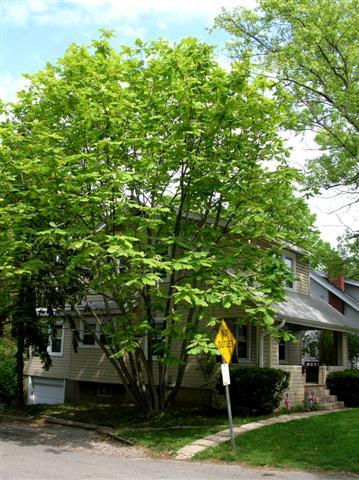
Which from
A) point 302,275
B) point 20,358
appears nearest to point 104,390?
point 20,358

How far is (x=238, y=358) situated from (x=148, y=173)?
8833mm

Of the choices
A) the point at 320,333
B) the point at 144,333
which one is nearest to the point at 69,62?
the point at 144,333

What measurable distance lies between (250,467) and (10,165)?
9.27 m

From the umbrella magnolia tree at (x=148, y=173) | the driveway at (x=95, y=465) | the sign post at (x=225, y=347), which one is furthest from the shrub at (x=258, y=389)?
the driveway at (x=95, y=465)

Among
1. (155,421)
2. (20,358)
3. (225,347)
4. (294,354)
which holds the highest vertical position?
(225,347)

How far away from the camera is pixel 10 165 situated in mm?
13562

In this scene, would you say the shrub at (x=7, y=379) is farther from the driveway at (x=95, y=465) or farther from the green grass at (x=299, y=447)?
the green grass at (x=299, y=447)

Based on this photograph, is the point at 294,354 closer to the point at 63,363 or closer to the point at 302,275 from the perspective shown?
the point at 302,275

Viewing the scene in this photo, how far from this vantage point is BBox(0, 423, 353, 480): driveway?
9.21 meters

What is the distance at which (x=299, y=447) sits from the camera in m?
11.3

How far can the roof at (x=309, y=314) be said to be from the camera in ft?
59.8

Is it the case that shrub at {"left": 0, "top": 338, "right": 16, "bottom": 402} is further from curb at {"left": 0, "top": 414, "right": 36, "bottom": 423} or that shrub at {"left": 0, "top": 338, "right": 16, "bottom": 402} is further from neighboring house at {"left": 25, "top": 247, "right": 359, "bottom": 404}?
curb at {"left": 0, "top": 414, "right": 36, "bottom": 423}

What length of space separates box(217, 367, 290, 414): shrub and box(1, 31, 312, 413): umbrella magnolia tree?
3142 millimetres

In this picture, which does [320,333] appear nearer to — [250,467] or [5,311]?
[5,311]
